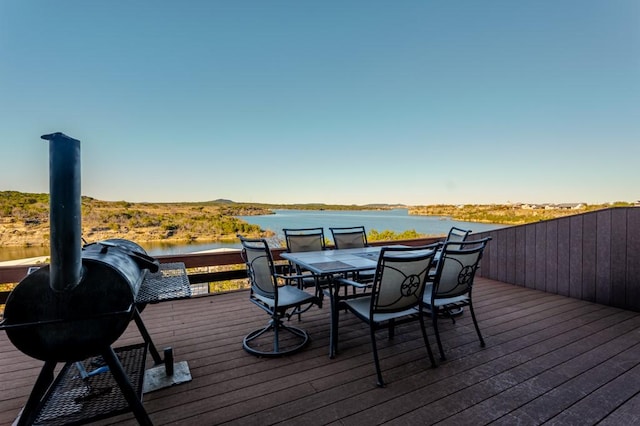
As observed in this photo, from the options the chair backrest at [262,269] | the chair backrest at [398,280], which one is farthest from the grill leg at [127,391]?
the chair backrest at [398,280]

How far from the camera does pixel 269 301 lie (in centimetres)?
255

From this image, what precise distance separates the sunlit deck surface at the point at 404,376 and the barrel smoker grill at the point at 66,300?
2.02 feet

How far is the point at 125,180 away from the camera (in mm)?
9016

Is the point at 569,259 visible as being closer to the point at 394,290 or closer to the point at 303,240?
the point at 394,290

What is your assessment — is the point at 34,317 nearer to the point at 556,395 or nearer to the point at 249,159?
the point at 556,395

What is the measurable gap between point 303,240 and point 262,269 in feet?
4.98

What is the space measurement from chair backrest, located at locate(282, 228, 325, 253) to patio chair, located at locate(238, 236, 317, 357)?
1.15m

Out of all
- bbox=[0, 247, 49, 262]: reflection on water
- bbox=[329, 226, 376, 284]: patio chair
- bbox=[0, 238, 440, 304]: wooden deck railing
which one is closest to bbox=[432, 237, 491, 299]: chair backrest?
bbox=[329, 226, 376, 284]: patio chair

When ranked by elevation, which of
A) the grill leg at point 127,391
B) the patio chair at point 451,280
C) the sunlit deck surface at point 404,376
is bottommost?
the sunlit deck surface at point 404,376

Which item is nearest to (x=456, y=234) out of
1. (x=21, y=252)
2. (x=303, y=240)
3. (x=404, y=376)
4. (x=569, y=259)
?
(x=569, y=259)

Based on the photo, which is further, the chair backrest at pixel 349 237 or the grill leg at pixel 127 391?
the chair backrest at pixel 349 237

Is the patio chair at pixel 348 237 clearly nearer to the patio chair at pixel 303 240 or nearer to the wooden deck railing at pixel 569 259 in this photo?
the patio chair at pixel 303 240

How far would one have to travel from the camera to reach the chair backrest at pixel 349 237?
14.0ft

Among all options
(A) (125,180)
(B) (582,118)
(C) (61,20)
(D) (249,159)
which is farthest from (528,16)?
(A) (125,180)
